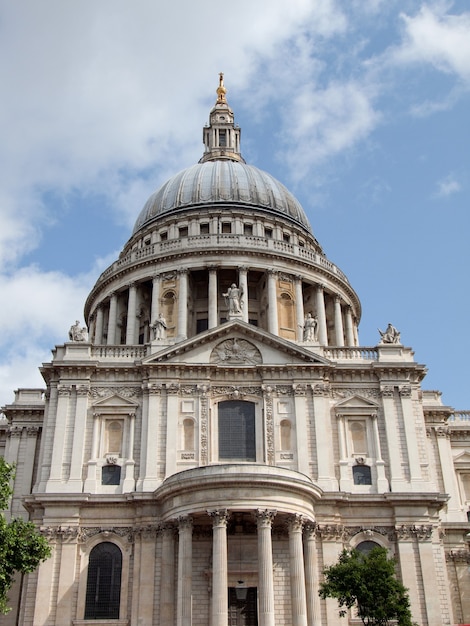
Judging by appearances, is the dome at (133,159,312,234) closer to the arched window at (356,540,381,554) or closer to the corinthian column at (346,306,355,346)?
the corinthian column at (346,306,355,346)

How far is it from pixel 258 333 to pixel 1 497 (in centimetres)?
1741

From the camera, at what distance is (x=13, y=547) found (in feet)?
98.9


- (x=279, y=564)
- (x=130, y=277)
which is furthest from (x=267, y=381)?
(x=130, y=277)

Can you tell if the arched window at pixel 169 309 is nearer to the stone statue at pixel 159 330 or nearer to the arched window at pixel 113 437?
the stone statue at pixel 159 330

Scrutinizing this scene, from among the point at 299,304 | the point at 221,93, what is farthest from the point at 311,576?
the point at 221,93

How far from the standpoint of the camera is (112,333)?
5678cm

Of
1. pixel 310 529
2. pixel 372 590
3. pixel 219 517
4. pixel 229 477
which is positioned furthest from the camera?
pixel 310 529

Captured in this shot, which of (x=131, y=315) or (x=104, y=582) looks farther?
(x=131, y=315)

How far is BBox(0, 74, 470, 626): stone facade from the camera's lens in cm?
3569

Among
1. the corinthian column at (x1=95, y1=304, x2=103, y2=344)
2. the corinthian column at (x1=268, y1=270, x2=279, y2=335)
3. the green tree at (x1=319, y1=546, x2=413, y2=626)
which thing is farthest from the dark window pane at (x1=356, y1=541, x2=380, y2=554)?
the corinthian column at (x1=95, y1=304, x2=103, y2=344)

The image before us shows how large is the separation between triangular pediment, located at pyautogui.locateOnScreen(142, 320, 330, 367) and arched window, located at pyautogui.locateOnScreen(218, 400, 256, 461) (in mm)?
2308

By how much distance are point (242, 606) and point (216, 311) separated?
22.8m

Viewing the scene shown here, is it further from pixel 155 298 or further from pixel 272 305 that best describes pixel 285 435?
pixel 155 298

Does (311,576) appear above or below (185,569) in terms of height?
below
